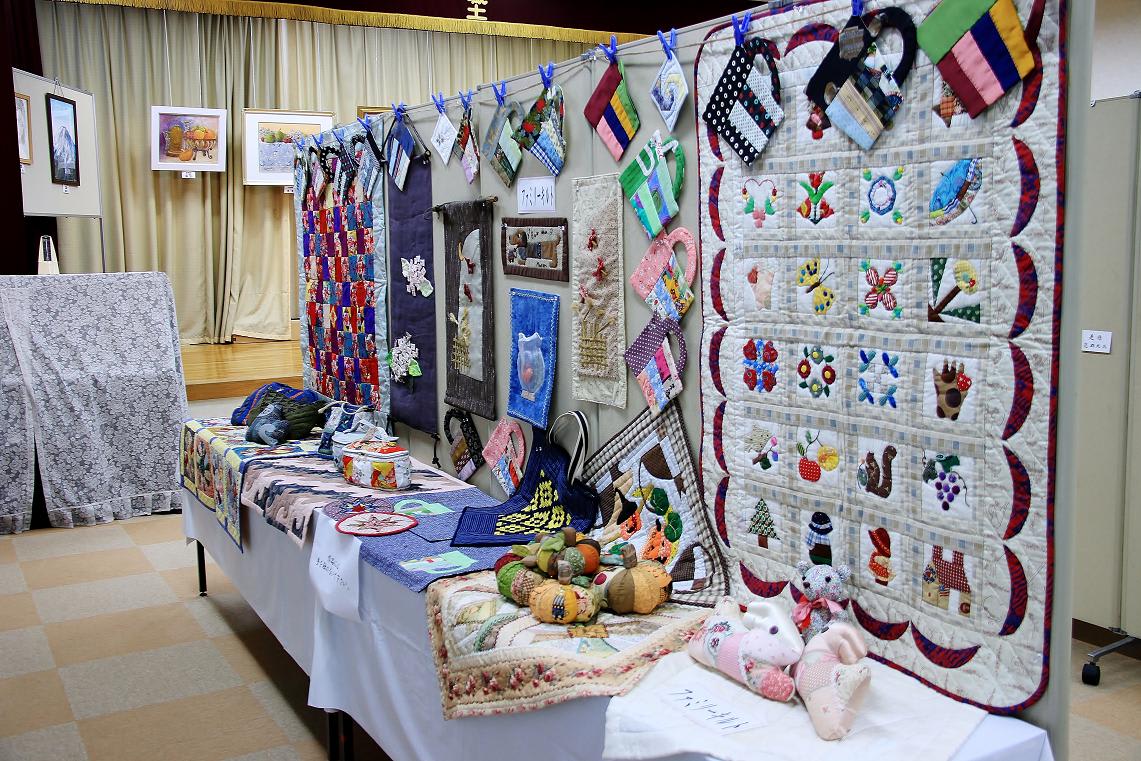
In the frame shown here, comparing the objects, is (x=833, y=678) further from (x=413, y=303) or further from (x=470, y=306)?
(x=413, y=303)

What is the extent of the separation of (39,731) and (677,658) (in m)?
1.98

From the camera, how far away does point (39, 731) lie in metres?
2.75

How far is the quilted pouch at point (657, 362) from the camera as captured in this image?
6.75 feet

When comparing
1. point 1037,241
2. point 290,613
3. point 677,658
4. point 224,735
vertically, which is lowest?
point 224,735

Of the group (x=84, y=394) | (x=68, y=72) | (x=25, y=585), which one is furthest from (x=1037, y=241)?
(x=68, y=72)

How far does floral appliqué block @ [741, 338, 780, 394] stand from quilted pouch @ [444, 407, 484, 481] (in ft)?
3.97

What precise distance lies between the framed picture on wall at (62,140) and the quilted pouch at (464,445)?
3527 mm

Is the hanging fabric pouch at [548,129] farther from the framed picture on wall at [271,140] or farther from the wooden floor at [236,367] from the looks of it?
the framed picture on wall at [271,140]

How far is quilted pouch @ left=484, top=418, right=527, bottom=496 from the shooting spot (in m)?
2.69

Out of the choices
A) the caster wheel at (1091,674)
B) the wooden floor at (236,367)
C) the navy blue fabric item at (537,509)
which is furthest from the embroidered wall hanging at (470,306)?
the wooden floor at (236,367)

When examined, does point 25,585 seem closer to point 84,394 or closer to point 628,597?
point 84,394

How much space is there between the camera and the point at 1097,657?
2965 millimetres

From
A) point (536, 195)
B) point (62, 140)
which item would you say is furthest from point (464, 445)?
point (62, 140)

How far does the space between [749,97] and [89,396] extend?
3.94 meters
